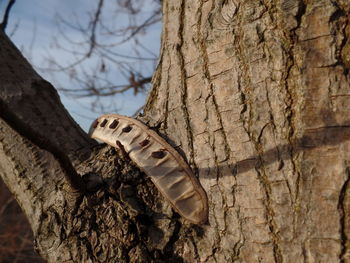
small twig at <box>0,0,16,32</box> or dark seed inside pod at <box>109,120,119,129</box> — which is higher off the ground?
small twig at <box>0,0,16,32</box>

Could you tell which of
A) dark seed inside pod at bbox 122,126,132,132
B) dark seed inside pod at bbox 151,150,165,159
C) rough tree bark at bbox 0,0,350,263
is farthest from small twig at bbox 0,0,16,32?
dark seed inside pod at bbox 151,150,165,159

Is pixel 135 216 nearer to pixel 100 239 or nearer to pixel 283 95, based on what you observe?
pixel 100 239

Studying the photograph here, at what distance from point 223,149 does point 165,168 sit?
172 mm

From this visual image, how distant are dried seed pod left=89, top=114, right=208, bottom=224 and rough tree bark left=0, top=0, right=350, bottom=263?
0.03m

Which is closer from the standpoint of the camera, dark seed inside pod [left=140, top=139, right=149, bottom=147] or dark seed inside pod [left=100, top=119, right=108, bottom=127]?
dark seed inside pod [left=140, top=139, right=149, bottom=147]

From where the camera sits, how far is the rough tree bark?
73 centimetres

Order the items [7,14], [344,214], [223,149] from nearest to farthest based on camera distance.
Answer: [344,214] < [223,149] < [7,14]

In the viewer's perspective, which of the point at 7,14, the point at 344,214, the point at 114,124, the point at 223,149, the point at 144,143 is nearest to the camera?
the point at 344,214

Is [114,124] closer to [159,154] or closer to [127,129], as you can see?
[127,129]

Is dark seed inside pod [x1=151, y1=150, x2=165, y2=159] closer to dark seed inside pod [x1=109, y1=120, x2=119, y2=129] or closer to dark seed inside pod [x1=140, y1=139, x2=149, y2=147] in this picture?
dark seed inside pod [x1=140, y1=139, x2=149, y2=147]

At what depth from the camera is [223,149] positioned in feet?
2.81

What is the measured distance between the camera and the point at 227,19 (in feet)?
2.83

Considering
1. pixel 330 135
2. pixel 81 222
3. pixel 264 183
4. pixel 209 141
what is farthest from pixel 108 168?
pixel 330 135

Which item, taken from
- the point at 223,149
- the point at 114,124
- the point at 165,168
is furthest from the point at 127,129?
the point at 223,149
